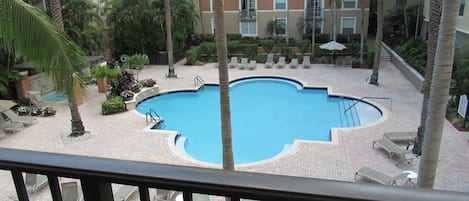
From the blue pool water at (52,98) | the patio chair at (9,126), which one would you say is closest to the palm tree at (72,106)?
the patio chair at (9,126)

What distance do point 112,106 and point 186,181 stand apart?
1746 centimetres

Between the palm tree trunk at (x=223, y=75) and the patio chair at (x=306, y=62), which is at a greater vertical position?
the palm tree trunk at (x=223, y=75)

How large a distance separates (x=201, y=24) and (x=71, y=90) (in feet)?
100

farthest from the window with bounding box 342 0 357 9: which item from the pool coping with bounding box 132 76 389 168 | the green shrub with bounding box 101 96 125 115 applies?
the green shrub with bounding box 101 96 125 115

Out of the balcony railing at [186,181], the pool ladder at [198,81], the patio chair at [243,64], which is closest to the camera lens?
the balcony railing at [186,181]

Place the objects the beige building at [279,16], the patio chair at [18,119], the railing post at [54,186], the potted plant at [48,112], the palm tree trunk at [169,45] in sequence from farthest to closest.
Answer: the beige building at [279,16]
the palm tree trunk at [169,45]
the potted plant at [48,112]
the patio chair at [18,119]
the railing post at [54,186]

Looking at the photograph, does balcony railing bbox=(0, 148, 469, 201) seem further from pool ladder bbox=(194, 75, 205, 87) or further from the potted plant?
pool ladder bbox=(194, 75, 205, 87)

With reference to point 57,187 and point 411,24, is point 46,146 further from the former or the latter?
point 411,24

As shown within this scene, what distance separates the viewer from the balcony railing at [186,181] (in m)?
1.19

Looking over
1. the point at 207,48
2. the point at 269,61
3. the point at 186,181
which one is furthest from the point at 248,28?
the point at 186,181

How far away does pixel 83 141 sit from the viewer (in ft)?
47.4

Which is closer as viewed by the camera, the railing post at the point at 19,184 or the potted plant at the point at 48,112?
the railing post at the point at 19,184

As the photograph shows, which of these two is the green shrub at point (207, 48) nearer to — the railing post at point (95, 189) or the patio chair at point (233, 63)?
the patio chair at point (233, 63)

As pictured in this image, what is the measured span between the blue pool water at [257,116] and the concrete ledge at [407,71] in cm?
418
